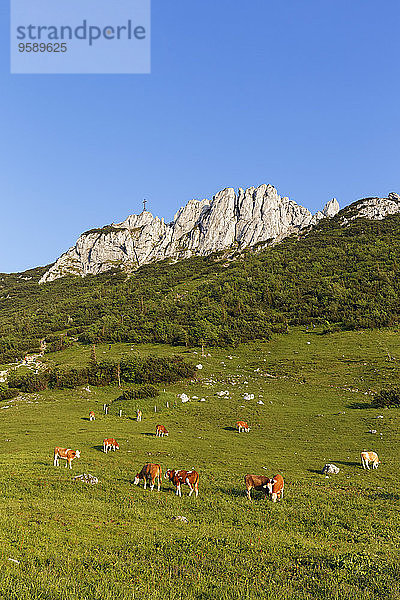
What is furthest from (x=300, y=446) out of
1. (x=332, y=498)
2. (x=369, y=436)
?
(x=332, y=498)

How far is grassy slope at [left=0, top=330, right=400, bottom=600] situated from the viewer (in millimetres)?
8828

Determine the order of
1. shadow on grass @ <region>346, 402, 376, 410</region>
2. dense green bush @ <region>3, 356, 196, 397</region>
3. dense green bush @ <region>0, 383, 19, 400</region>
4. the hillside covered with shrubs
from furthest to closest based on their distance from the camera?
the hillside covered with shrubs < dense green bush @ <region>3, 356, 196, 397</region> < dense green bush @ <region>0, 383, 19, 400</region> < shadow on grass @ <region>346, 402, 376, 410</region>

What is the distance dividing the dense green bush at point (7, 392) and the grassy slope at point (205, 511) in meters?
11.0

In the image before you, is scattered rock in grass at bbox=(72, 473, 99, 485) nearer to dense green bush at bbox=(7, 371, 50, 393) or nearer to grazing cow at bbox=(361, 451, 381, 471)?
grazing cow at bbox=(361, 451, 381, 471)

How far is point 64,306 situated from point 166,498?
119m

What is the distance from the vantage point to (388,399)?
3934 centimetres

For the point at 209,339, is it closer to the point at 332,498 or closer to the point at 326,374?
the point at 326,374

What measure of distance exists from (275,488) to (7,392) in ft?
152

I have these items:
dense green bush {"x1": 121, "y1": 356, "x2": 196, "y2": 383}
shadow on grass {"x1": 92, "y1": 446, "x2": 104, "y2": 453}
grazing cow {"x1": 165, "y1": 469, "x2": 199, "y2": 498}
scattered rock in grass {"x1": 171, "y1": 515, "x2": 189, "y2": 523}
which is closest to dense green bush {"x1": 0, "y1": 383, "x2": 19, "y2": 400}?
dense green bush {"x1": 121, "y1": 356, "x2": 196, "y2": 383}

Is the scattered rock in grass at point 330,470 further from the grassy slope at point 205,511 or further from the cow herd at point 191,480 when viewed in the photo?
the cow herd at point 191,480

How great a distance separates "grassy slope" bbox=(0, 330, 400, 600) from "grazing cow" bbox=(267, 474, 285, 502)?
0.50m

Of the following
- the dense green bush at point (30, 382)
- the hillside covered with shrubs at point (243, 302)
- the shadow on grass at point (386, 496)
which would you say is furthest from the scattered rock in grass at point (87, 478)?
the hillside covered with shrubs at point (243, 302)

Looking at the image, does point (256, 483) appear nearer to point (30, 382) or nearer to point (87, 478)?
point (87, 478)

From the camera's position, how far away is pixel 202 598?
8.20m
